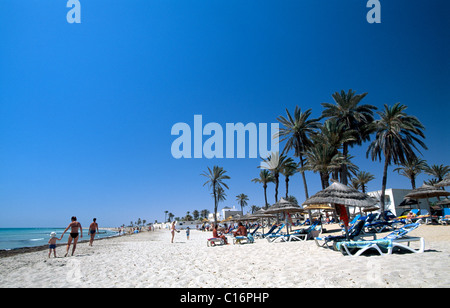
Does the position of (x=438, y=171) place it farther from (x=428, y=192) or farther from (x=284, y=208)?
(x=284, y=208)

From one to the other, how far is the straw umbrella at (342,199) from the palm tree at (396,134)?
18.2m

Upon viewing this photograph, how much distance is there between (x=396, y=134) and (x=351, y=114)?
477 cm

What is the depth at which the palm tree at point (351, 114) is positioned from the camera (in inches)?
1001

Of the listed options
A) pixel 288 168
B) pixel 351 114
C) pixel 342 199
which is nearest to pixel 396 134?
pixel 351 114

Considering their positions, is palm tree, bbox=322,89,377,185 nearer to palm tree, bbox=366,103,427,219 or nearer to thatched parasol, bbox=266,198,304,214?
palm tree, bbox=366,103,427,219

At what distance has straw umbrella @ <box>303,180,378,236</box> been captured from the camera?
8438 mm

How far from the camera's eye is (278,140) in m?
27.6

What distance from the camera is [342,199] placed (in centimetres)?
858

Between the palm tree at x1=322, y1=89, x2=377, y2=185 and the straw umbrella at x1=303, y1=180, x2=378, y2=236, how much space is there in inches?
713

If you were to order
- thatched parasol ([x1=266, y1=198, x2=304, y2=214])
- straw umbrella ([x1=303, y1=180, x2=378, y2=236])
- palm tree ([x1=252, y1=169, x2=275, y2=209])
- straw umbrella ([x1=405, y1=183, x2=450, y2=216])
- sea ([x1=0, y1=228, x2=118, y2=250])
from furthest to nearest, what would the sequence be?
palm tree ([x1=252, y1=169, x2=275, y2=209]) → sea ([x1=0, y1=228, x2=118, y2=250]) → straw umbrella ([x1=405, y1=183, x2=450, y2=216]) → thatched parasol ([x1=266, y1=198, x2=304, y2=214]) → straw umbrella ([x1=303, y1=180, x2=378, y2=236])

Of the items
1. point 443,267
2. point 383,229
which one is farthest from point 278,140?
A: point 443,267

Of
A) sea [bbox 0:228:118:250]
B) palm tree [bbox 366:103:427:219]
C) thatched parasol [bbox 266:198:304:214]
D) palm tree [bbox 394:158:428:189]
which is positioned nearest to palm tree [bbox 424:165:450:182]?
palm tree [bbox 394:158:428:189]
